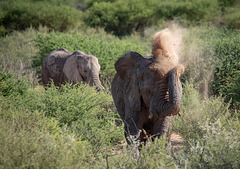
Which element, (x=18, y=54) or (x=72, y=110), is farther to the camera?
(x=18, y=54)

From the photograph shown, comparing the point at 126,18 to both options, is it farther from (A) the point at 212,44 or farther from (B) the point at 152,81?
(B) the point at 152,81

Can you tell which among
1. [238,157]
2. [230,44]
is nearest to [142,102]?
[238,157]

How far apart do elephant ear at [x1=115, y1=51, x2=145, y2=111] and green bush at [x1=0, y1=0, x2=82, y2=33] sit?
65.4 ft

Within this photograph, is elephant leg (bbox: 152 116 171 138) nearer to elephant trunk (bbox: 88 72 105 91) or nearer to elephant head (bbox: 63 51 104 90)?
elephant trunk (bbox: 88 72 105 91)

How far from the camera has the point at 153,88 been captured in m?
4.53

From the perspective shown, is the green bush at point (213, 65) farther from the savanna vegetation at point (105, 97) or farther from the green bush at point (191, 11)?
the green bush at point (191, 11)

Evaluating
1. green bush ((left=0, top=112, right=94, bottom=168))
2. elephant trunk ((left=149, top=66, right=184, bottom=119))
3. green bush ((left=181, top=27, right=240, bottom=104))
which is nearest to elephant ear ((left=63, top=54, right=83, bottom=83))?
green bush ((left=181, top=27, right=240, bottom=104))

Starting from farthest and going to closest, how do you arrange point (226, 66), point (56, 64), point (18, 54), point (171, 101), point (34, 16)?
point (34, 16), point (18, 54), point (56, 64), point (226, 66), point (171, 101)

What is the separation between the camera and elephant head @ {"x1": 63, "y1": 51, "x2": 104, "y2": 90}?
29.7ft

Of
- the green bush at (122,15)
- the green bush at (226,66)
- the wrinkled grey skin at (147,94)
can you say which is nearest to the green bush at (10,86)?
the wrinkled grey skin at (147,94)

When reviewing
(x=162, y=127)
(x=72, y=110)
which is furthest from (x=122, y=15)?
(x=162, y=127)

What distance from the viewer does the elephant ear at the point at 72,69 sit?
9.28 m

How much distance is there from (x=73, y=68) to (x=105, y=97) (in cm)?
252

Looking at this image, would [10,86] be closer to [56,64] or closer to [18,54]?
[56,64]
